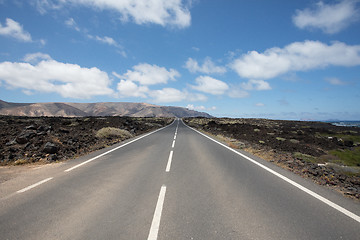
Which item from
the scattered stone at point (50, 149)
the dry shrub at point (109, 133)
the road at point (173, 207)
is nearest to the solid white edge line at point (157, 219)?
the road at point (173, 207)

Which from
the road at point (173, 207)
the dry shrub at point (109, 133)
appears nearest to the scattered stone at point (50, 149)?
the road at point (173, 207)

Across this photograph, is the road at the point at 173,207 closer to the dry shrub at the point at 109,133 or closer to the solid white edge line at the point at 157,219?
the solid white edge line at the point at 157,219

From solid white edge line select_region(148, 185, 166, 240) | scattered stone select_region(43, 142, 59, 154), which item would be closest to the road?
solid white edge line select_region(148, 185, 166, 240)

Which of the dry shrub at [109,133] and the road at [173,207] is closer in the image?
the road at [173,207]

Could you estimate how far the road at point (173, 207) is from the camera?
3.08m

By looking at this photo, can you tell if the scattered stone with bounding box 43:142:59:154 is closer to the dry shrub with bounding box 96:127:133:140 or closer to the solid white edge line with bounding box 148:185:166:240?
the dry shrub with bounding box 96:127:133:140

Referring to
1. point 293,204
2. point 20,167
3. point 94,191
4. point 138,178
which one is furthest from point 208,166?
point 20,167

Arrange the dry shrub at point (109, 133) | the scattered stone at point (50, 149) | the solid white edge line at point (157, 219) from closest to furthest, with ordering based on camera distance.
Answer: the solid white edge line at point (157, 219) → the scattered stone at point (50, 149) → the dry shrub at point (109, 133)

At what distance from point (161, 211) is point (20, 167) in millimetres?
7120

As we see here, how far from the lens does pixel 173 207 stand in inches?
155

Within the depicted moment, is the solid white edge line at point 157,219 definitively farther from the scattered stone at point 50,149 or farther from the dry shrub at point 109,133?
the dry shrub at point 109,133

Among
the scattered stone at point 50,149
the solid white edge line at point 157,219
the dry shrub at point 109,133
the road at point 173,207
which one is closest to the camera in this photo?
the solid white edge line at point 157,219

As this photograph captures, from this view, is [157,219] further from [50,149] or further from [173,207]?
[50,149]

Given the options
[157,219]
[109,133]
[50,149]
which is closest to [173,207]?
[157,219]
